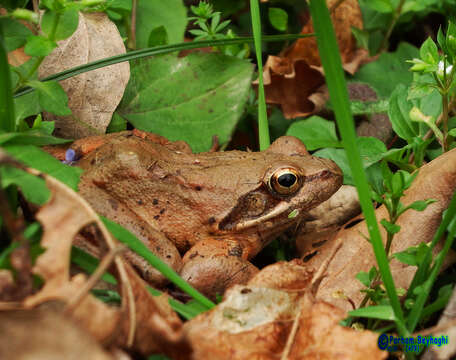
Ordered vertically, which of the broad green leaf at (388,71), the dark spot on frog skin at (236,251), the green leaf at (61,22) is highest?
the green leaf at (61,22)

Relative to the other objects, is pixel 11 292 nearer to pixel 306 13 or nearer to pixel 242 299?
pixel 242 299

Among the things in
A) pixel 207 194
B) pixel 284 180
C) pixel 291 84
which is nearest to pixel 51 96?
pixel 207 194

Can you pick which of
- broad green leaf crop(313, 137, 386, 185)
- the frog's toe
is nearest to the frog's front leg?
the frog's toe

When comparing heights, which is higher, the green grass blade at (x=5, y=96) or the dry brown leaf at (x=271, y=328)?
the green grass blade at (x=5, y=96)

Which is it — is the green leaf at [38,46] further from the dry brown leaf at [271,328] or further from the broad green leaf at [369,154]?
the broad green leaf at [369,154]

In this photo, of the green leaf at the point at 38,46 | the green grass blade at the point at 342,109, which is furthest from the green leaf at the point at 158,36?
the green grass blade at the point at 342,109

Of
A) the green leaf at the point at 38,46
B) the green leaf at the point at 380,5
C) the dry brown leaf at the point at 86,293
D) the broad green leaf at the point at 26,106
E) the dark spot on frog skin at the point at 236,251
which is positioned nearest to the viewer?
the dry brown leaf at the point at 86,293

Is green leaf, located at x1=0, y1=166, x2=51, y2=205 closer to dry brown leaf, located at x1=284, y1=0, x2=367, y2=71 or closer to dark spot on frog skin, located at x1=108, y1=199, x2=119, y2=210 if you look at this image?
dark spot on frog skin, located at x1=108, y1=199, x2=119, y2=210

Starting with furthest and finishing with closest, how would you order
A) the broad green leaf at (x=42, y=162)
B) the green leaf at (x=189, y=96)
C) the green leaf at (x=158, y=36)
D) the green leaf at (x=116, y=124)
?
the green leaf at (x=158, y=36)
the green leaf at (x=189, y=96)
the green leaf at (x=116, y=124)
the broad green leaf at (x=42, y=162)
